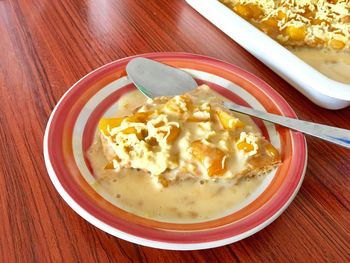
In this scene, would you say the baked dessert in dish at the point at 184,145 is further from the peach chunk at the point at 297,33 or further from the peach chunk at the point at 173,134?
the peach chunk at the point at 297,33

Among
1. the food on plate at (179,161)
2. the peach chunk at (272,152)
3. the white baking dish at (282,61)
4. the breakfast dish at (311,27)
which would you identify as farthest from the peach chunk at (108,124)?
the breakfast dish at (311,27)

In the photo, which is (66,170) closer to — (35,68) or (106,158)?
(106,158)

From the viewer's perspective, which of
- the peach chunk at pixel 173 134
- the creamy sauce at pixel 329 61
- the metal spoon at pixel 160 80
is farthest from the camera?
the creamy sauce at pixel 329 61

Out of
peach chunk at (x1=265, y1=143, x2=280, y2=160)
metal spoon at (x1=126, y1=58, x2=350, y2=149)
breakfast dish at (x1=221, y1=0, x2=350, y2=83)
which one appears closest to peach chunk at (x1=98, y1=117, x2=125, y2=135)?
metal spoon at (x1=126, y1=58, x2=350, y2=149)

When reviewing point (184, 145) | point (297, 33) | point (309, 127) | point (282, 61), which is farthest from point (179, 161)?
point (297, 33)

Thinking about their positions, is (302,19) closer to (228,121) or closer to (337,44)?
(337,44)

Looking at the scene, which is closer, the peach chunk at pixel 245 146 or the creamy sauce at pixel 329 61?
the peach chunk at pixel 245 146

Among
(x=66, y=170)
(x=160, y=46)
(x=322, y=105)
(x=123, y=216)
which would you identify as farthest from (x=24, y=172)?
(x=322, y=105)

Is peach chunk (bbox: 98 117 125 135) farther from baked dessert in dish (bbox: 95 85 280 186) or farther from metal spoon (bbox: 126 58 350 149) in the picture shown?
metal spoon (bbox: 126 58 350 149)

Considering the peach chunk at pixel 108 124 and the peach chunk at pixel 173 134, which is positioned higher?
the peach chunk at pixel 173 134
